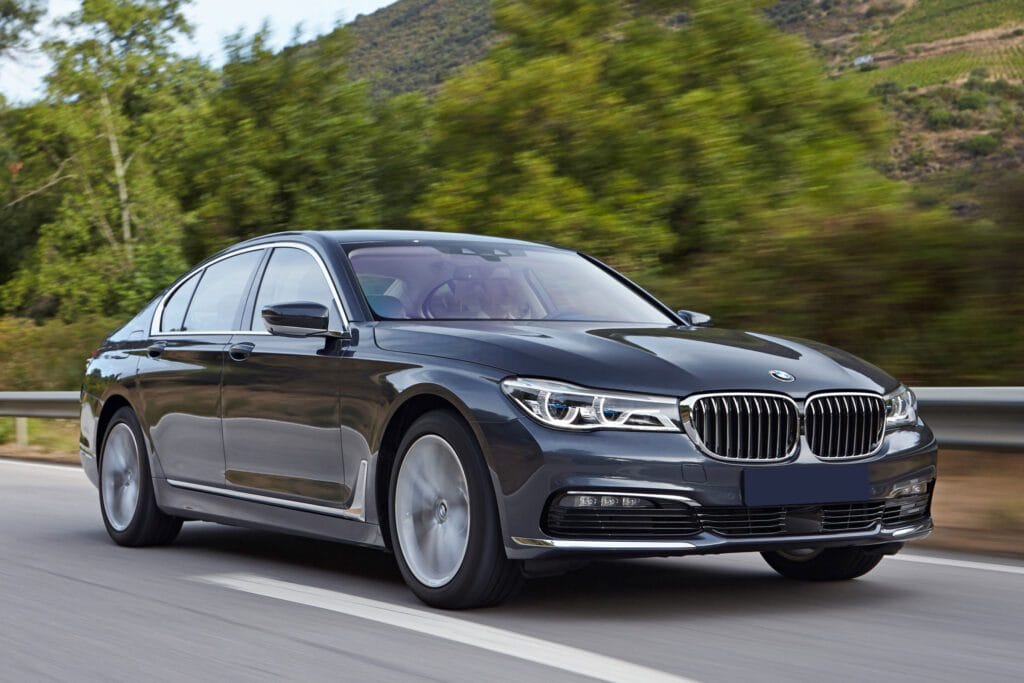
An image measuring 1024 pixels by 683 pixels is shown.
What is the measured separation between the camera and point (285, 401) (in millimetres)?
6457

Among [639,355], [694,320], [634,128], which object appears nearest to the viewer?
[639,355]

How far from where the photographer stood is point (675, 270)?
50.0 feet

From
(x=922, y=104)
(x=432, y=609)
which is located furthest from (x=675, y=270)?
(x=922, y=104)

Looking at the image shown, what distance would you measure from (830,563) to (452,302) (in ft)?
6.07

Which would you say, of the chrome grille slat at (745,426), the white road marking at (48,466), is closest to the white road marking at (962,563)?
the chrome grille slat at (745,426)

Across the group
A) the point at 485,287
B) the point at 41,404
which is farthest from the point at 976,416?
the point at 41,404

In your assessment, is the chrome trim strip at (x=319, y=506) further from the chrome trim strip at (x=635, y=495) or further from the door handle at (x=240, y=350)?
the chrome trim strip at (x=635, y=495)

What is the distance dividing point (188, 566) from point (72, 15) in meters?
45.9

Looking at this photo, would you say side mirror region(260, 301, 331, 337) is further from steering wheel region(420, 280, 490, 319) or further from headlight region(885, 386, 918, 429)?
headlight region(885, 386, 918, 429)

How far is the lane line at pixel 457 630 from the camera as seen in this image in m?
4.46

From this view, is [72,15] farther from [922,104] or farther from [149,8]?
[922,104]

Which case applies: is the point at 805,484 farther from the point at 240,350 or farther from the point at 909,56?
the point at 909,56

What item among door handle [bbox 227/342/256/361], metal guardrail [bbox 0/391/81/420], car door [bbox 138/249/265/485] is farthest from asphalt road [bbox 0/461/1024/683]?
metal guardrail [bbox 0/391/81/420]

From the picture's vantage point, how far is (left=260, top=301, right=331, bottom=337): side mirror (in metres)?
6.18
